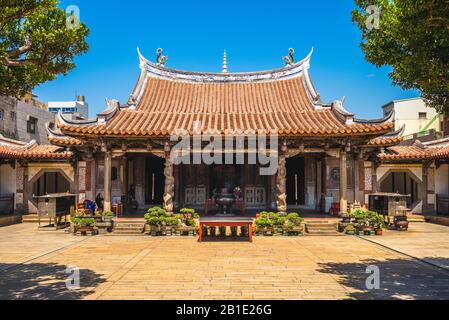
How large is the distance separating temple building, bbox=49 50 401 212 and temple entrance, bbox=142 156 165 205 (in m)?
0.04

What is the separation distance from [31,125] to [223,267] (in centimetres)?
2141

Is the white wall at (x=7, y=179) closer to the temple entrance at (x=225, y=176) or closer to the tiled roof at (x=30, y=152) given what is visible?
the tiled roof at (x=30, y=152)

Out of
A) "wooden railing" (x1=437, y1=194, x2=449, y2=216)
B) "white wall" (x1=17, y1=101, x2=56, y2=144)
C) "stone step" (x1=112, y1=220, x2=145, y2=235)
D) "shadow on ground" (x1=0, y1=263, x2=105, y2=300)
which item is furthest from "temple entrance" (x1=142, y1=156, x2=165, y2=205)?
"wooden railing" (x1=437, y1=194, x2=449, y2=216)

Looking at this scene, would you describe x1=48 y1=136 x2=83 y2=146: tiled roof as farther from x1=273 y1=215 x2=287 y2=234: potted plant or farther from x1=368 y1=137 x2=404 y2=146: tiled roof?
x1=368 y1=137 x2=404 y2=146: tiled roof

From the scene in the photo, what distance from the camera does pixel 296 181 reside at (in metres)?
15.9

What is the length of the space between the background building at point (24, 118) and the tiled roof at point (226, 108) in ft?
24.4

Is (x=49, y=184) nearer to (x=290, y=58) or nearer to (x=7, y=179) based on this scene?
(x=7, y=179)

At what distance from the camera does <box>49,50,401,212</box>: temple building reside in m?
12.0

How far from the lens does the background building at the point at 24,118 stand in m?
20.5

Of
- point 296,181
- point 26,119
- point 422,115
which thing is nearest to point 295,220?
point 296,181

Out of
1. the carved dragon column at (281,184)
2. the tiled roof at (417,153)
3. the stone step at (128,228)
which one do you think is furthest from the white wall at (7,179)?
the tiled roof at (417,153)
